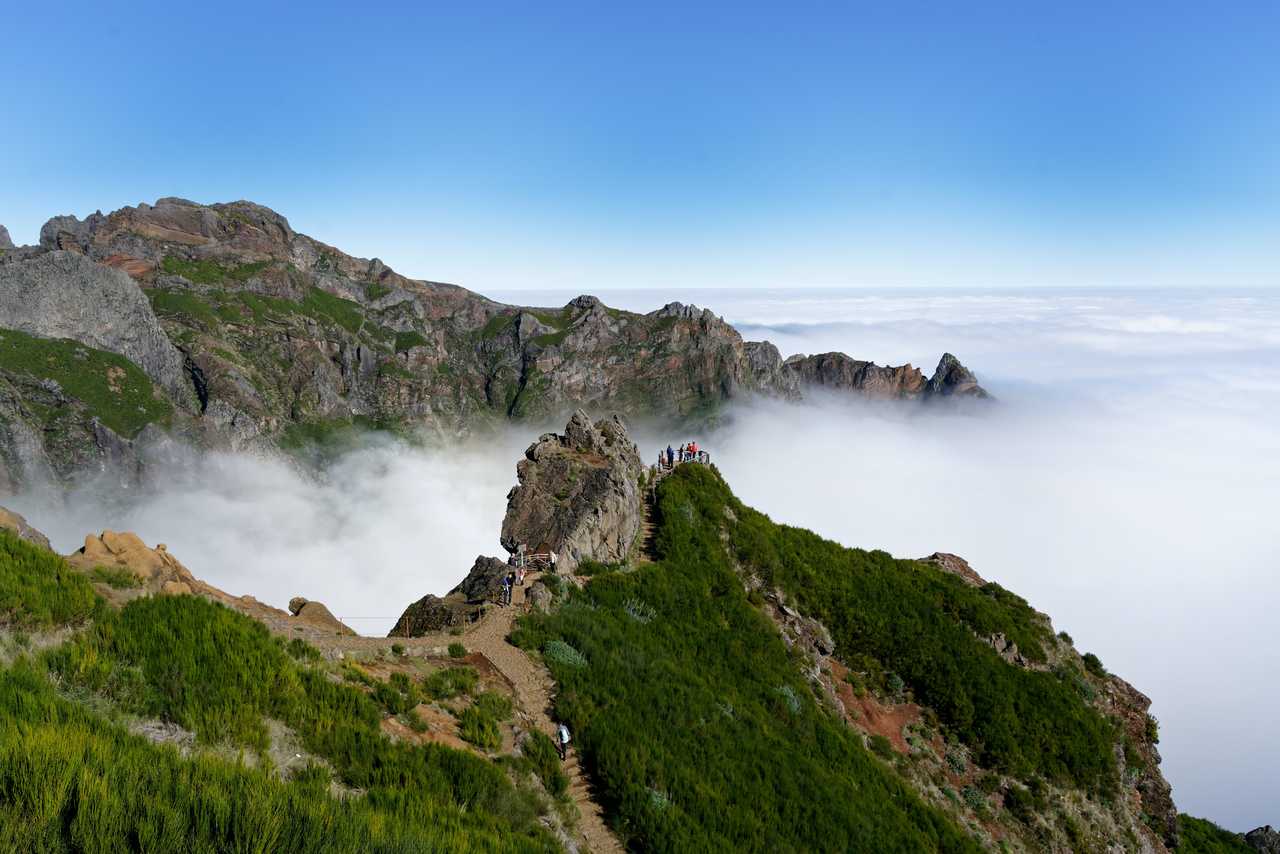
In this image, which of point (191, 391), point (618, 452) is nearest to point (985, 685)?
point (618, 452)

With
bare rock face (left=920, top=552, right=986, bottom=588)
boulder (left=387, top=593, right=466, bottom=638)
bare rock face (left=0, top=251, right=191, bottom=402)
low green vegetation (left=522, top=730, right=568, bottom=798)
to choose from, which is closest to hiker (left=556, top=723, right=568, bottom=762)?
low green vegetation (left=522, top=730, right=568, bottom=798)

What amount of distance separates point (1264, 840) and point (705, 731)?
51757mm

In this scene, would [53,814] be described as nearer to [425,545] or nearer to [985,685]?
[985,685]

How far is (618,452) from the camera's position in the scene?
42344mm

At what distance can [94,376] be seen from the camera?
5802 inches

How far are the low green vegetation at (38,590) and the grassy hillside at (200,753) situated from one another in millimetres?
41

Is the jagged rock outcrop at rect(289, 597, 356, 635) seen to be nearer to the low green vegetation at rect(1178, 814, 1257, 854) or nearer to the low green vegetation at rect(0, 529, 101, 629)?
the low green vegetation at rect(0, 529, 101, 629)

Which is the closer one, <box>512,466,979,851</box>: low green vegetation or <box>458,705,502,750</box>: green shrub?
<box>458,705,502,750</box>: green shrub

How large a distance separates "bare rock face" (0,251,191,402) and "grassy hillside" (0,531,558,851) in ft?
587

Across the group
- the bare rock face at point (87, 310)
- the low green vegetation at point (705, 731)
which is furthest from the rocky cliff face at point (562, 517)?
the bare rock face at point (87, 310)

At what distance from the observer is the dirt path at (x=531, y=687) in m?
16.4

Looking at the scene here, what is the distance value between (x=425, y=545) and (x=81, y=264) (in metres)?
110

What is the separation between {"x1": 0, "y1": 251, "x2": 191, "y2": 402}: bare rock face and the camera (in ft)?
481

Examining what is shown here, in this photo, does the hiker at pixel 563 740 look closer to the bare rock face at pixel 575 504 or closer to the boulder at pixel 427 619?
the boulder at pixel 427 619
